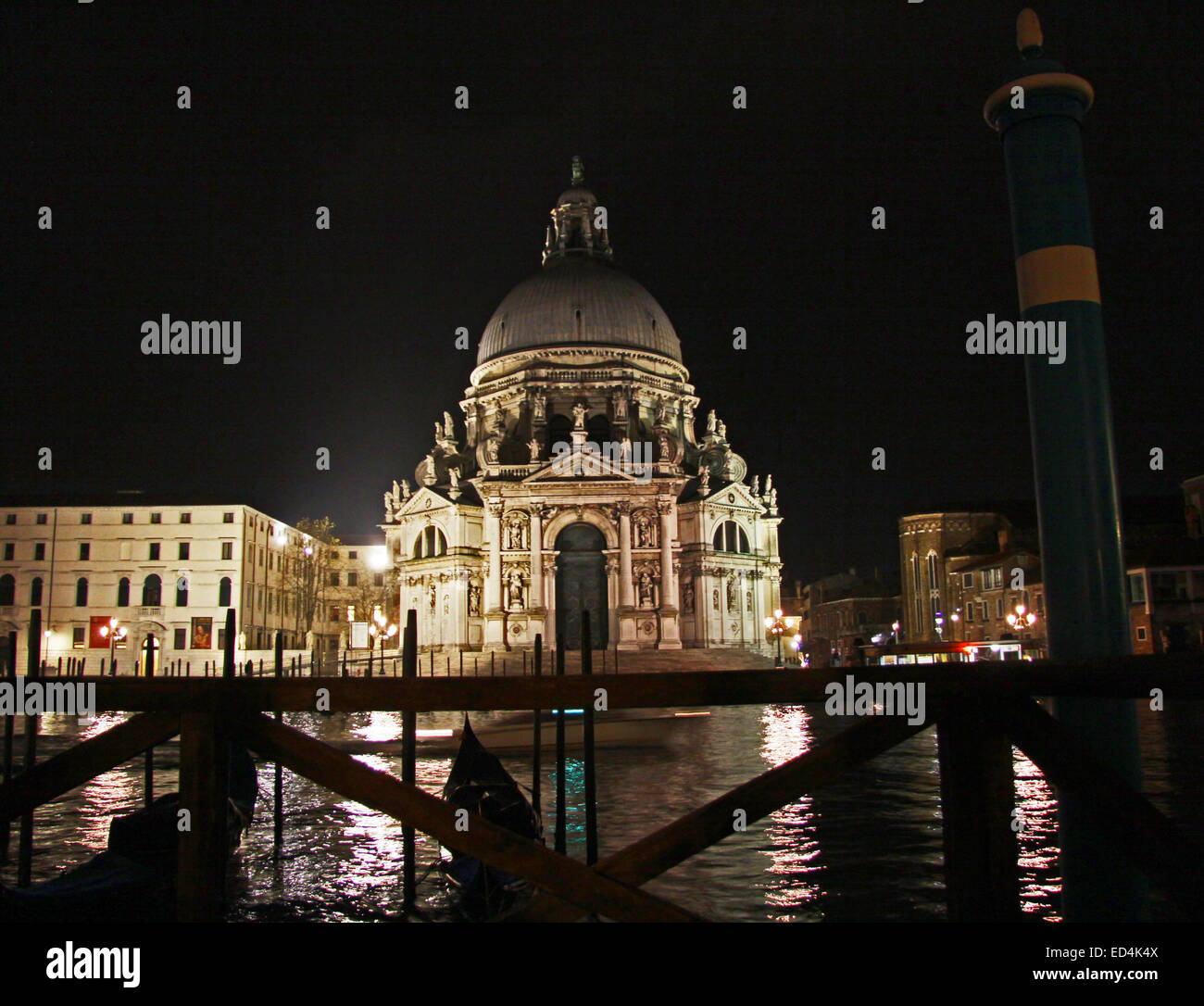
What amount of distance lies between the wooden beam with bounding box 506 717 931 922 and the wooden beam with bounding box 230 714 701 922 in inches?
4.8

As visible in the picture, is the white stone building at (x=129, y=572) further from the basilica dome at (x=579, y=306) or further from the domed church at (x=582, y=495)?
the basilica dome at (x=579, y=306)

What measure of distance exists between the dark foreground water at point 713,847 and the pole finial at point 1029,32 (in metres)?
7.12

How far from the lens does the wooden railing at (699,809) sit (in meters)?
4.22

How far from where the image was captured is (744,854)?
1190 cm

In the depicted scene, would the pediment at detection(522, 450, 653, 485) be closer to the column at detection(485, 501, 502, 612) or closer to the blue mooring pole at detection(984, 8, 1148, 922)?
the column at detection(485, 501, 502, 612)

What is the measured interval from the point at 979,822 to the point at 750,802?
0.95 m

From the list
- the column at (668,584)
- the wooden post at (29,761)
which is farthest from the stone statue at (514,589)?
the wooden post at (29,761)

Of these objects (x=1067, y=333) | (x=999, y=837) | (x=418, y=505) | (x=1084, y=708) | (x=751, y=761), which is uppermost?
(x=418, y=505)

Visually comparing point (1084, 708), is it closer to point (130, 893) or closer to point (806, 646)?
point (130, 893)

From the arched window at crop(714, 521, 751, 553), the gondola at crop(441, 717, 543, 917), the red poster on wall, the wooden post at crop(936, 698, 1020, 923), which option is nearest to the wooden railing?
the wooden post at crop(936, 698, 1020, 923)

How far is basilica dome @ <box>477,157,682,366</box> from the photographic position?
195 feet

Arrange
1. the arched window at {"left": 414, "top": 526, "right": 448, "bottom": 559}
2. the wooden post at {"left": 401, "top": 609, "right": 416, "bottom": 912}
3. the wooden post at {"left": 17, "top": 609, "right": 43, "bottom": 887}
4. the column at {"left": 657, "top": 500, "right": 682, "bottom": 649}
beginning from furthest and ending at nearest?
the arched window at {"left": 414, "top": 526, "right": 448, "bottom": 559}, the column at {"left": 657, "top": 500, "right": 682, "bottom": 649}, the wooden post at {"left": 17, "top": 609, "right": 43, "bottom": 887}, the wooden post at {"left": 401, "top": 609, "right": 416, "bottom": 912}
